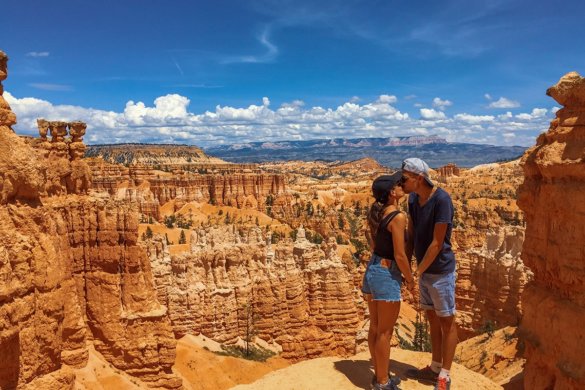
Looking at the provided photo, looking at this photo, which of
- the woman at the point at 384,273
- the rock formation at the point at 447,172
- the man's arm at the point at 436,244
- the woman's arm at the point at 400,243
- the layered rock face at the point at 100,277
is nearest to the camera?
the woman's arm at the point at 400,243

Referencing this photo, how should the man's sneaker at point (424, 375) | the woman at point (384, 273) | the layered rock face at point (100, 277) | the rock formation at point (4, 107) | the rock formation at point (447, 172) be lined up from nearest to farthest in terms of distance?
the rock formation at point (4, 107)
the woman at point (384, 273)
the man's sneaker at point (424, 375)
the layered rock face at point (100, 277)
the rock formation at point (447, 172)

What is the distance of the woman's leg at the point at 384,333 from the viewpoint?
21.8ft

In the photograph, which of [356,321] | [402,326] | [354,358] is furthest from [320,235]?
[354,358]

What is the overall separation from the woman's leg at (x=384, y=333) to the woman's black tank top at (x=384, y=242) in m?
0.68

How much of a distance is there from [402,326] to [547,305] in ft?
67.8

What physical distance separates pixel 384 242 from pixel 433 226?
74cm

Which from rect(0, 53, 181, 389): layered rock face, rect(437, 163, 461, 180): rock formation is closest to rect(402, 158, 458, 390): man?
rect(0, 53, 181, 389): layered rock face

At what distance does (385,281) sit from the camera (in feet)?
21.7

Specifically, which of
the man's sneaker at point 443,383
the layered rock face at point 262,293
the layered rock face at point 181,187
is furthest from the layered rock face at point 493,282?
the layered rock face at point 181,187

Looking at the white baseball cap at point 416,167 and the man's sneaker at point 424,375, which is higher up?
the white baseball cap at point 416,167

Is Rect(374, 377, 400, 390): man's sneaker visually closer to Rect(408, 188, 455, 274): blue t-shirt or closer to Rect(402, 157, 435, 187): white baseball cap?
Rect(408, 188, 455, 274): blue t-shirt

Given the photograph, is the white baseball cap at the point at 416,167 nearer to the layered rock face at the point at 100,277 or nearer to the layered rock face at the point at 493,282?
the layered rock face at the point at 100,277

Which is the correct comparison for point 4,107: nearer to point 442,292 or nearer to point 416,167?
point 416,167

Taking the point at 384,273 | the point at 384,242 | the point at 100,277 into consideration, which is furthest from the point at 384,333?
the point at 100,277
